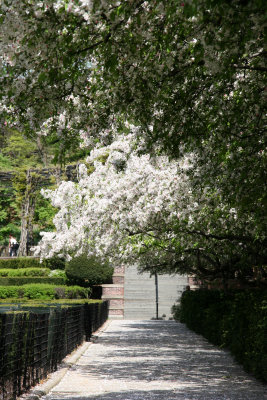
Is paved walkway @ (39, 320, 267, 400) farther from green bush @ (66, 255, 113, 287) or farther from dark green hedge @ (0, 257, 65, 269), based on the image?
dark green hedge @ (0, 257, 65, 269)

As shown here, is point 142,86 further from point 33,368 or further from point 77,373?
point 77,373

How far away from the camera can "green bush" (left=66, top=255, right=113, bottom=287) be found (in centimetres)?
3141

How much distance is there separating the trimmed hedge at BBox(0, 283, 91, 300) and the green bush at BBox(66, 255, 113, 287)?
6.18 feet

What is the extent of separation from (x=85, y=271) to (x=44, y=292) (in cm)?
448

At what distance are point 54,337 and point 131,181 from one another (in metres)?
4.87

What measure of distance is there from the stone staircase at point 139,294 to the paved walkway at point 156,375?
621 inches

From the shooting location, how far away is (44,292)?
27.7m

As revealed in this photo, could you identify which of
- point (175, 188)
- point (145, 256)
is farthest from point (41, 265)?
point (175, 188)

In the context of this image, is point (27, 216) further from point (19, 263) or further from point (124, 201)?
point (124, 201)

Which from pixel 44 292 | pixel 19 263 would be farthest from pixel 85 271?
pixel 19 263

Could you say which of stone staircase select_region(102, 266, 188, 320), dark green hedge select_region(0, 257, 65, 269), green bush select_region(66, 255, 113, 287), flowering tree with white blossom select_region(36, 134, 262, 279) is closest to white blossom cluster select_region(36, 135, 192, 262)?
flowering tree with white blossom select_region(36, 134, 262, 279)

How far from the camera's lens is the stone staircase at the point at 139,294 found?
32.5m

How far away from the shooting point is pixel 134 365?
11.8 metres

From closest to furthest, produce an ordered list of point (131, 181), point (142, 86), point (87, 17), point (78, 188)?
1. point (87, 17)
2. point (142, 86)
3. point (131, 181)
4. point (78, 188)
